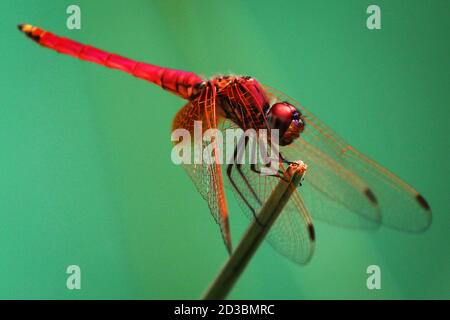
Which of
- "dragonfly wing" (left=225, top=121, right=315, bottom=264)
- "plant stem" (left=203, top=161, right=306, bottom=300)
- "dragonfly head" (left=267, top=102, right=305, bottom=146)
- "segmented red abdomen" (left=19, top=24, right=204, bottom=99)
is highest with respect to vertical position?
"segmented red abdomen" (left=19, top=24, right=204, bottom=99)

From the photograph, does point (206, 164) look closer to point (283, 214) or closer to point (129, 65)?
point (283, 214)

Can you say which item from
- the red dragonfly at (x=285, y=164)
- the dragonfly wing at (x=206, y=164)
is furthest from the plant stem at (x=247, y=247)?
the red dragonfly at (x=285, y=164)

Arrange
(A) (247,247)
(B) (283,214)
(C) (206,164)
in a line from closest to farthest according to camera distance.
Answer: (A) (247,247) < (C) (206,164) < (B) (283,214)

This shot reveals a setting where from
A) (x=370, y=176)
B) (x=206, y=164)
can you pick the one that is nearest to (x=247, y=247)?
(x=206, y=164)

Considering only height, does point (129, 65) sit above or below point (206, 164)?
above

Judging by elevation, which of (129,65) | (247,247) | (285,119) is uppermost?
(129,65)

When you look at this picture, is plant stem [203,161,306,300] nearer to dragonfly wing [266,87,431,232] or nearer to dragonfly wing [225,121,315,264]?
dragonfly wing [225,121,315,264]

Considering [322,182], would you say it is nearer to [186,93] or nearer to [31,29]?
[186,93]

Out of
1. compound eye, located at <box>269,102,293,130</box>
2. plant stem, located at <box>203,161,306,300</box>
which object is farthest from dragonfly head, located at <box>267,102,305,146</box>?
plant stem, located at <box>203,161,306,300</box>
